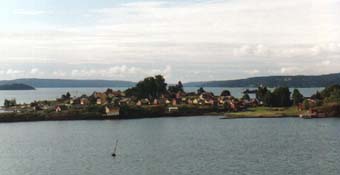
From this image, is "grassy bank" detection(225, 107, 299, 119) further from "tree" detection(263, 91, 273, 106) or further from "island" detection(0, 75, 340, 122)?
"tree" detection(263, 91, 273, 106)

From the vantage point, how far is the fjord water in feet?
187

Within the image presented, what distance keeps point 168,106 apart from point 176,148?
254 ft

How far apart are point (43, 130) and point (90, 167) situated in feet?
165

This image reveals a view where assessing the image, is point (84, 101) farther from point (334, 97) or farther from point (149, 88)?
point (334, 97)

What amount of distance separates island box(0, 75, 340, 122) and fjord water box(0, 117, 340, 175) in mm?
17036

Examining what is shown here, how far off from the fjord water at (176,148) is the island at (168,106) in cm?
1704

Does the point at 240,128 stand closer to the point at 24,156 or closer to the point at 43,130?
the point at 43,130

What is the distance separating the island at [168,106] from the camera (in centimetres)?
13250

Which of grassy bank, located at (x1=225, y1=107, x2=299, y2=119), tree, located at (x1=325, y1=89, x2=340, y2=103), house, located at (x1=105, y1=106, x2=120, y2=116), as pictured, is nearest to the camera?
grassy bank, located at (x1=225, y1=107, x2=299, y2=119)

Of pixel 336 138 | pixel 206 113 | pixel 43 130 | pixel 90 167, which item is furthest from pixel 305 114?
pixel 90 167

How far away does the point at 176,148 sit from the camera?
73500mm

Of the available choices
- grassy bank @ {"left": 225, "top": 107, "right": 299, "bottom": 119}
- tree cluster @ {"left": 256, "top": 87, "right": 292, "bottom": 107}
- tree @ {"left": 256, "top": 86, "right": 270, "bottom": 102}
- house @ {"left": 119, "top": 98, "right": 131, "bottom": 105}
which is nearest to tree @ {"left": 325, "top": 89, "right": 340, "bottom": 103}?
grassy bank @ {"left": 225, "top": 107, "right": 299, "bottom": 119}

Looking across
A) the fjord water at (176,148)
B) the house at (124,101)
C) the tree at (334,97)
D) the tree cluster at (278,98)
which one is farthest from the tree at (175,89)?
the fjord water at (176,148)

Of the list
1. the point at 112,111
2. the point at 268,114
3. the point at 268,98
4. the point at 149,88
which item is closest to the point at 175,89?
the point at 149,88
